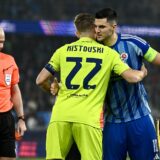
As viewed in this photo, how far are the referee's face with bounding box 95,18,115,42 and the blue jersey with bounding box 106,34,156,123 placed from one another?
0.50ft

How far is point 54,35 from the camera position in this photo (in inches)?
704

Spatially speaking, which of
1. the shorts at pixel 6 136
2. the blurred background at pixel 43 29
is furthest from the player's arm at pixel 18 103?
the blurred background at pixel 43 29

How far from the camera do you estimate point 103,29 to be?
7.20 metres

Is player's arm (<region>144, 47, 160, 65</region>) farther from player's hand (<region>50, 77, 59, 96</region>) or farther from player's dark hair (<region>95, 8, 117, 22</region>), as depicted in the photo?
player's hand (<region>50, 77, 59, 96</region>)

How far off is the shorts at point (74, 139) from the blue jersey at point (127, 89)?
48 cm

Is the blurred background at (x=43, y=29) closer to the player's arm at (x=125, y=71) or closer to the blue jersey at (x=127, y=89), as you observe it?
the blue jersey at (x=127, y=89)

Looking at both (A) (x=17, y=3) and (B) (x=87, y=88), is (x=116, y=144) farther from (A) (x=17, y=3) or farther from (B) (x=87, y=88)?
(A) (x=17, y=3)

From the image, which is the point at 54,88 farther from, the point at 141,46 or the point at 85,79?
the point at 141,46

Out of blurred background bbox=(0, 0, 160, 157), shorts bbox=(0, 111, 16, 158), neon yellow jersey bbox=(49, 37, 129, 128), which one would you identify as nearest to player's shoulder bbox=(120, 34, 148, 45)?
neon yellow jersey bbox=(49, 37, 129, 128)

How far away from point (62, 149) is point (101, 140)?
0.36 m

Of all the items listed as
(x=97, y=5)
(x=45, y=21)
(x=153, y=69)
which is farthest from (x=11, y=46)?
(x=153, y=69)

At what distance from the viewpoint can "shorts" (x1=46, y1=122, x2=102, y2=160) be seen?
6875 millimetres

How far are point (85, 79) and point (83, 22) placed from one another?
0.53 meters

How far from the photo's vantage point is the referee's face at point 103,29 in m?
7.17
